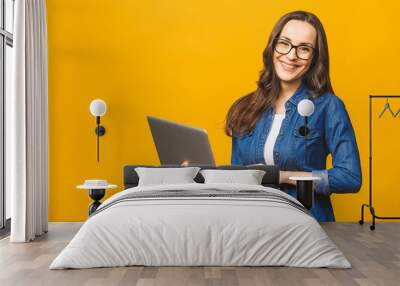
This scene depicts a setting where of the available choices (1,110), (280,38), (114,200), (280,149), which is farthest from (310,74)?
(1,110)

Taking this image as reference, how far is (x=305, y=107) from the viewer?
6504 mm

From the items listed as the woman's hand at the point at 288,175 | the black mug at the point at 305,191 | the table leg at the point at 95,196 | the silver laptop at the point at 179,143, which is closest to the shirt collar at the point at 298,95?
the woman's hand at the point at 288,175

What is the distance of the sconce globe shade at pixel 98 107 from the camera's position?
6605 millimetres

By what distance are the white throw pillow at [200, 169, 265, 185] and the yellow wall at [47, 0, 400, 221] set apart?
713 millimetres

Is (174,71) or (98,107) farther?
(174,71)

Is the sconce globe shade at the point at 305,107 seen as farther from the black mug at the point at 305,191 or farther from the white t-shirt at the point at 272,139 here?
the black mug at the point at 305,191

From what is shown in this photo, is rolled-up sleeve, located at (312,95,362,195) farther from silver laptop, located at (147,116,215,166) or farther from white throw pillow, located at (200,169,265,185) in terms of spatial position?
silver laptop, located at (147,116,215,166)

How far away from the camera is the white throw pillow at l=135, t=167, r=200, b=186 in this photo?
6035mm

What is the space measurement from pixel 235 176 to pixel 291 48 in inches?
71.4

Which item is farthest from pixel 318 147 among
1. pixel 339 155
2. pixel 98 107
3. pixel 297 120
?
pixel 98 107

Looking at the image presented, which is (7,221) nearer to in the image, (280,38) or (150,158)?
(150,158)

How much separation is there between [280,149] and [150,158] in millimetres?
1591

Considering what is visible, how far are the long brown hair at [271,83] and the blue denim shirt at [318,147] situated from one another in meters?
0.10

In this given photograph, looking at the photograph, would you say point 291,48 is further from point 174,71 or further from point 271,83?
point 174,71
